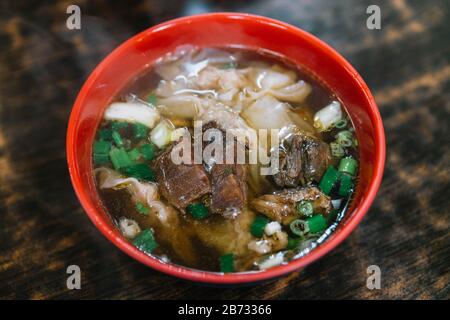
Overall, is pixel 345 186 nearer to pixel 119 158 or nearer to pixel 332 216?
pixel 332 216

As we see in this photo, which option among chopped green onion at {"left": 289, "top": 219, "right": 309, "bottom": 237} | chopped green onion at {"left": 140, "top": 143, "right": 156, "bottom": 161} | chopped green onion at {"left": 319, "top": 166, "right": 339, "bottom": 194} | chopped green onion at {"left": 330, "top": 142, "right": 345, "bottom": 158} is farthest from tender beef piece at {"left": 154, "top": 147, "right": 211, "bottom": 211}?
chopped green onion at {"left": 330, "top": 142, "right": 345, "bottom": 158}

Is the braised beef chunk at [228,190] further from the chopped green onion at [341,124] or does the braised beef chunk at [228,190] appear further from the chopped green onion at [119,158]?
the chopped green onion at [341,124]

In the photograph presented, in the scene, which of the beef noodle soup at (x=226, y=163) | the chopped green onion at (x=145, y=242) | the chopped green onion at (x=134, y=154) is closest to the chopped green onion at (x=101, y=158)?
the beef noodle soup at (x=226, y=163)

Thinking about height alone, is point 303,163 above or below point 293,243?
above

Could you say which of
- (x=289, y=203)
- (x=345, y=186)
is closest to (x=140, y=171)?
(x=289, y=203)
